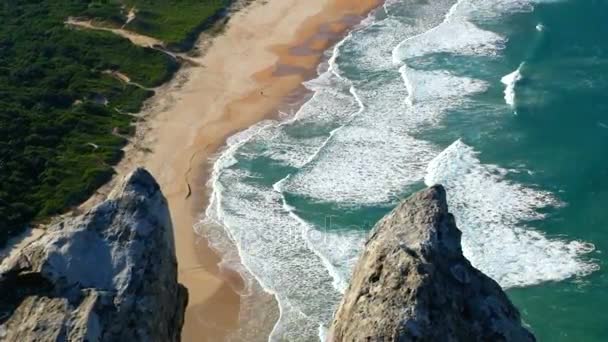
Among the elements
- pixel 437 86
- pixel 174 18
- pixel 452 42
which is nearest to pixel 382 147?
pixel 437 86

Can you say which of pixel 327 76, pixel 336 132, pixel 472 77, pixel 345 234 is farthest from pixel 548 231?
pixel 327 76

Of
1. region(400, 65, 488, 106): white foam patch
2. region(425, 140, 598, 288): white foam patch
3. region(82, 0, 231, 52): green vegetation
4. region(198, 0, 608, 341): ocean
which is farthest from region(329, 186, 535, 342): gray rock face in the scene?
region(82, 0, 231, 52): green vegetation

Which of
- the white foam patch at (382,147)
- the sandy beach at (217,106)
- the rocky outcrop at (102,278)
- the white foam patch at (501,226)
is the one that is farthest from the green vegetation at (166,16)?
the rocky outcrop at (102,278)

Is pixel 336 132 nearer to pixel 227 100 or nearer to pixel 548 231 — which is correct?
pixel 227 100

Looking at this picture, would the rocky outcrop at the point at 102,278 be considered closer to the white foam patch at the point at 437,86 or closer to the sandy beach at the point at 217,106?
the sandy beach at the point at 217,106

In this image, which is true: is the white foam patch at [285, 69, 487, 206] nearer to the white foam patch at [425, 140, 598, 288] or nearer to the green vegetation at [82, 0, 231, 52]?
the white foam patch at [425, 140, 598, 288]

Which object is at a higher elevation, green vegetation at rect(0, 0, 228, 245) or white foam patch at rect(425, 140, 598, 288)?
white foam patch at rect(425, 140, 598, 288)
